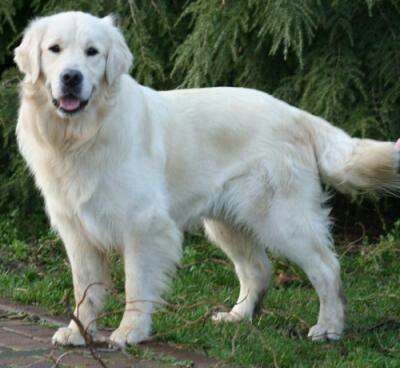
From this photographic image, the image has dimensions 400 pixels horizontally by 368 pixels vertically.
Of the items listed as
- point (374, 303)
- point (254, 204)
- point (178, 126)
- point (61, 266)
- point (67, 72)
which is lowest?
point (61, 266)

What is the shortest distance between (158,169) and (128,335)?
0.89 metres

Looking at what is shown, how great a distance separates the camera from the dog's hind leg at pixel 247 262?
18.0ft

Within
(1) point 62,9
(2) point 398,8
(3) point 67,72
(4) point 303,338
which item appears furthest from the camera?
(1) point 62,9

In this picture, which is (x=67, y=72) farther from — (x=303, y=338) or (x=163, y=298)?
(x=303, y=338)

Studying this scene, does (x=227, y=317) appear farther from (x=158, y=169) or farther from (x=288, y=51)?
(x=288, y=51)

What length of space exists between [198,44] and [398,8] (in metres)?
1.44

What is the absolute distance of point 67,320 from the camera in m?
5.20

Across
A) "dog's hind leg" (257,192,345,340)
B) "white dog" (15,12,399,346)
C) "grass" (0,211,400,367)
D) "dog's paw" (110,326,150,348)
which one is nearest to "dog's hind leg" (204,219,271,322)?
"white dog" (15,12,399,346)

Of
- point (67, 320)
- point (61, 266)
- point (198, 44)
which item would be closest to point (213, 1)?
point (198, 44)

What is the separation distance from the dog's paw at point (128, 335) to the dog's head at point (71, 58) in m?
1.14

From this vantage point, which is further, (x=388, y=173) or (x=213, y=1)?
(x=213, y=1)

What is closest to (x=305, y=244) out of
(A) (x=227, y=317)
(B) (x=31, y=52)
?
(A) (x=227, y=317)

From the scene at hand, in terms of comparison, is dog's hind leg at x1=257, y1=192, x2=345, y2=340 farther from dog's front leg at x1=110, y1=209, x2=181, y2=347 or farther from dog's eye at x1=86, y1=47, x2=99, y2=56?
dog's eye at x1=86, y1=47, x2=99, y2=56

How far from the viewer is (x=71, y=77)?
4449 millimetres
